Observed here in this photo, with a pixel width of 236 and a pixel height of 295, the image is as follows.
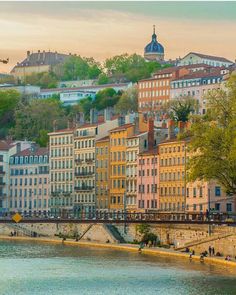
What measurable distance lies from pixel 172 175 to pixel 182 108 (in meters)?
30.3

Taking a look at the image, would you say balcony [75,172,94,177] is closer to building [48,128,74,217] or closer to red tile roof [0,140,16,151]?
building [48,128,74,217]

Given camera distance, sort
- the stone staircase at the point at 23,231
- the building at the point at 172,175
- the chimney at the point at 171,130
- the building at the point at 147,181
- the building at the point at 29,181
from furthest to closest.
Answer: the building at the point at 29,181
the building at the point at 147,181
the chimney at the point at 171,130
the stone staircase at the point at 23,231
the building at the point at 172,175

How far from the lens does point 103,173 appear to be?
149 m

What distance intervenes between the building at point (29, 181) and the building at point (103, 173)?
12.1 metres

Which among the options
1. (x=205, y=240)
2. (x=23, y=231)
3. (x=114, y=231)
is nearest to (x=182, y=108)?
(x=23, y=231)

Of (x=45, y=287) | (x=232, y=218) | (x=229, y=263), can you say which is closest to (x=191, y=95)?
(x=232, y=218)

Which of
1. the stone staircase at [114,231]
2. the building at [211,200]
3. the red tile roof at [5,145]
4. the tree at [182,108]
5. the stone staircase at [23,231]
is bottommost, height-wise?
the stone staircase at [114,231]

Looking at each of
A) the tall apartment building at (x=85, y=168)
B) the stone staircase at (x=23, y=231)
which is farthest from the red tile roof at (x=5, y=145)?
the stone staircase at (x=23, y=231)

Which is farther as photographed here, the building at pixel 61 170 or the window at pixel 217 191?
the building at pixel 61 170

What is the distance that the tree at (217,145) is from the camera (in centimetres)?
9800

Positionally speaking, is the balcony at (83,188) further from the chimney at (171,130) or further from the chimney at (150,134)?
the chimney at (171,130)

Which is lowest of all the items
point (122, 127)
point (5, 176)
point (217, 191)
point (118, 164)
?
point (217, 191)

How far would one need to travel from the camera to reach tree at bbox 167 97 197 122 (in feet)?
525

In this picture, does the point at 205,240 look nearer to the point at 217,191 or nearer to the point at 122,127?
the point at 217,191
